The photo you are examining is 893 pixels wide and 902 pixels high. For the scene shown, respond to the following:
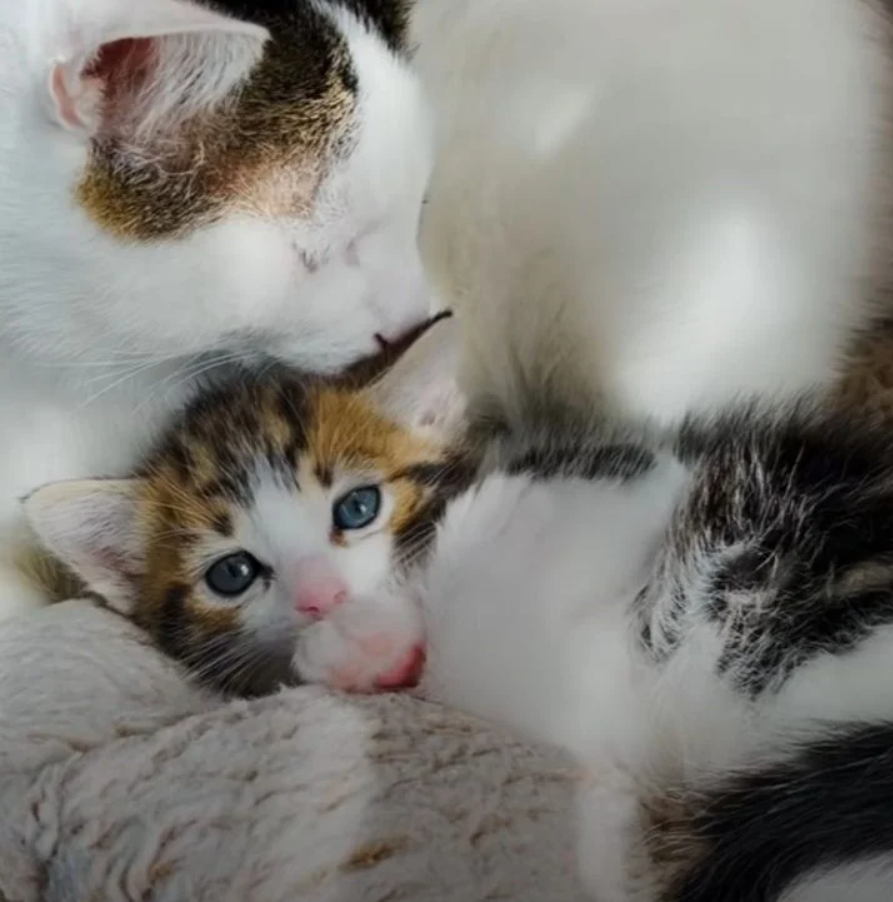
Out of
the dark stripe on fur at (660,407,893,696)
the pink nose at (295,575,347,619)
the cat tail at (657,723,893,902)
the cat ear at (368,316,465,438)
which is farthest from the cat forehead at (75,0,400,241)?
the cat tail at (657,723,893,902)

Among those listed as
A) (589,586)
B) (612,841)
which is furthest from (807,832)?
(589,586)

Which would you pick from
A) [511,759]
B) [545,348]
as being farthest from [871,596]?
[545,348]

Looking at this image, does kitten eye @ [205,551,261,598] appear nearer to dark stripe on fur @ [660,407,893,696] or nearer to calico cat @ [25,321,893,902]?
calico cat @ [25,321,893,902]

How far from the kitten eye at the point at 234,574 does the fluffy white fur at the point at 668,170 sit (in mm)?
356

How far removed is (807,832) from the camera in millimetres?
798

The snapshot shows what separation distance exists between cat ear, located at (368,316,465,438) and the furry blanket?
0.89 ft

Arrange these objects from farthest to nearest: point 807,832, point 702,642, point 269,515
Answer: point 269,515, point 702,642, point 807,832

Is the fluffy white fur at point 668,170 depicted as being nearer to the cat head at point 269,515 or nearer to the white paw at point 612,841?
the cat head at point 269,515

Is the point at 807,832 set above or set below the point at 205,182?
below

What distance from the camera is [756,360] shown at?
116 cm

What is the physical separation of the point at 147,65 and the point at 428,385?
1.26 feet

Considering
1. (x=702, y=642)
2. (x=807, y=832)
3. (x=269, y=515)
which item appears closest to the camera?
(x=807, y=832)

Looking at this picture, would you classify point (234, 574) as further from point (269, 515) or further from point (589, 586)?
point (589, 586)

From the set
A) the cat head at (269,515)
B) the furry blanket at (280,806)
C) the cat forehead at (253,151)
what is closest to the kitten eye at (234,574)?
the cat head at (269,515)
